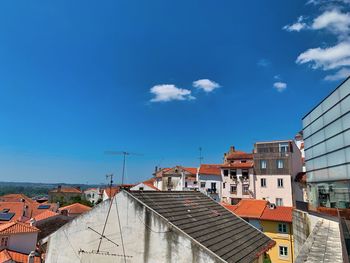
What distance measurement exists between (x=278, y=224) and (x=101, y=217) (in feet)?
105

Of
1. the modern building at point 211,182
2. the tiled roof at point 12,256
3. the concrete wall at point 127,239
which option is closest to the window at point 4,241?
the tiled roof at point 12,256

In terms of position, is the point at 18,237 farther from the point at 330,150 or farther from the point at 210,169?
the point at 210,169

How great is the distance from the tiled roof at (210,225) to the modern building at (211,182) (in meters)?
47.9

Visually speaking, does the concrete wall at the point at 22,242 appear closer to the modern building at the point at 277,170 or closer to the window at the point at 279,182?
the modern building at the point at 277,170

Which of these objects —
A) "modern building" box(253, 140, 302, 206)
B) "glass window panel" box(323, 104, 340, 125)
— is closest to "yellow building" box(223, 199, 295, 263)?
"modern building" box(253, 140, 302, 206)

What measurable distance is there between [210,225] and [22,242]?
83.4 feet

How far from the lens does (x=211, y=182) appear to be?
63406 mm

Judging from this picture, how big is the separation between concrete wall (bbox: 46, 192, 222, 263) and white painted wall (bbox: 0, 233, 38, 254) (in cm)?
1948

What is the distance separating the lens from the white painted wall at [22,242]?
91.7 ft

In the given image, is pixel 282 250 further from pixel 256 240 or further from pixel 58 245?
pixel 58 245

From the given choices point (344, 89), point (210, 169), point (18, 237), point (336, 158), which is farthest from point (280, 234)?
point (18, 237)

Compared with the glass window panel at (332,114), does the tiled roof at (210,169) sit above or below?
below

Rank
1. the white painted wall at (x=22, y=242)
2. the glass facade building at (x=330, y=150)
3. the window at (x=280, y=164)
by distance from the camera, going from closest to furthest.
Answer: the glass facade building at (x=330, y=150)
the white painted wall at (x=22, y=242)
the window at (x=280, y=164)

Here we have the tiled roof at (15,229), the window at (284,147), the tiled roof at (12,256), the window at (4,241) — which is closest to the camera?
the tiled roof at (12,256)
